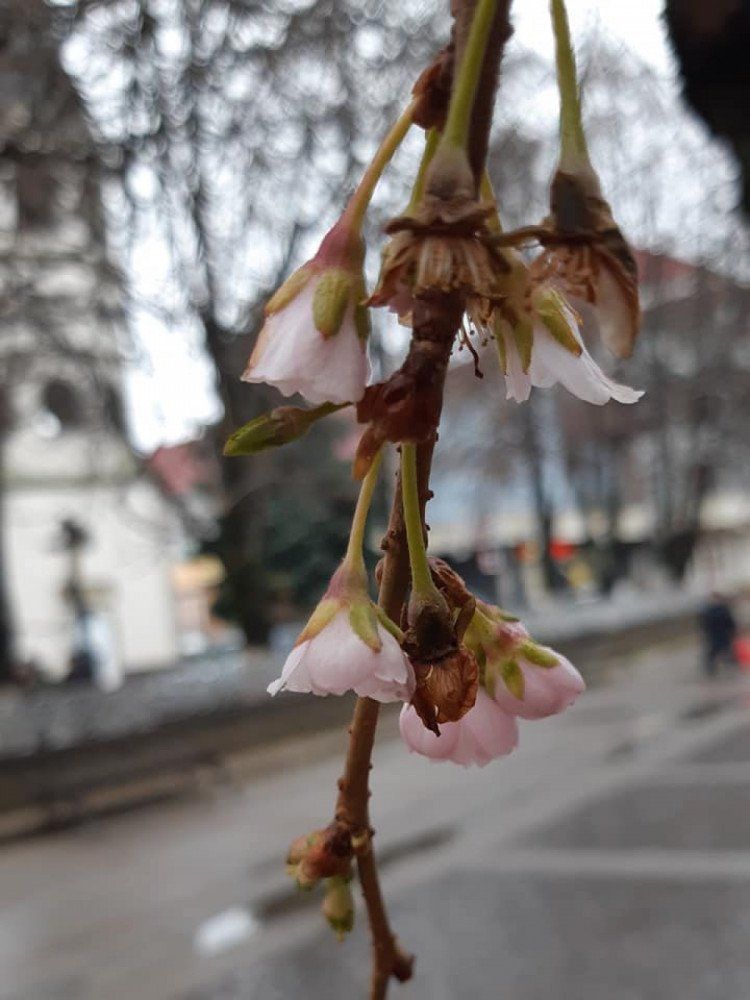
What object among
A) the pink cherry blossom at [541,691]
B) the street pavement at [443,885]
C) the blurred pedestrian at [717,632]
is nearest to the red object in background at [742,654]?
the blurred pedestrian at [717,632]

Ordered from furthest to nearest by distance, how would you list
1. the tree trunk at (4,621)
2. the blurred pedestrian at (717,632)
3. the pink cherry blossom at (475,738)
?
the tree trunk at (4,621) → the blurred pedestrian at (717,632) → the pink cherry blossom at (475,738)

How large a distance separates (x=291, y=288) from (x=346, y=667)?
0.12 metres

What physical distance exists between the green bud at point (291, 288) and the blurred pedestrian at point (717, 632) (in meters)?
16.5

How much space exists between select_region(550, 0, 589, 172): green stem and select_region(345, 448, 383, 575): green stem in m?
0.11

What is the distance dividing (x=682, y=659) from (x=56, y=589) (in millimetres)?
9534

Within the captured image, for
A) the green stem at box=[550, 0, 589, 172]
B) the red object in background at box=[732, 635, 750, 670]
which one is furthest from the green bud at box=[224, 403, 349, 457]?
the red object in background at box=[732, 635, 750, 670]

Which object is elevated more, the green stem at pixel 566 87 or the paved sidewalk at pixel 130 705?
the green stem at pixel 566 87

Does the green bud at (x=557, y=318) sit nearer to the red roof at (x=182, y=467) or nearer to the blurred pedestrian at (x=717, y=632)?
the red roof at (x=182, y=467)

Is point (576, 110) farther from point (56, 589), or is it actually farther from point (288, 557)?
point (56, 589)

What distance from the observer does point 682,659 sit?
19062 millimetres

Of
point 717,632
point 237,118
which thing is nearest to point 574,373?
point 237,118

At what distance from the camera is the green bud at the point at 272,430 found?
0.43 metres

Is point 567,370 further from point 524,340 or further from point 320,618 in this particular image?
point 320,618

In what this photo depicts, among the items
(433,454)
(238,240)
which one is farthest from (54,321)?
(433,454)
